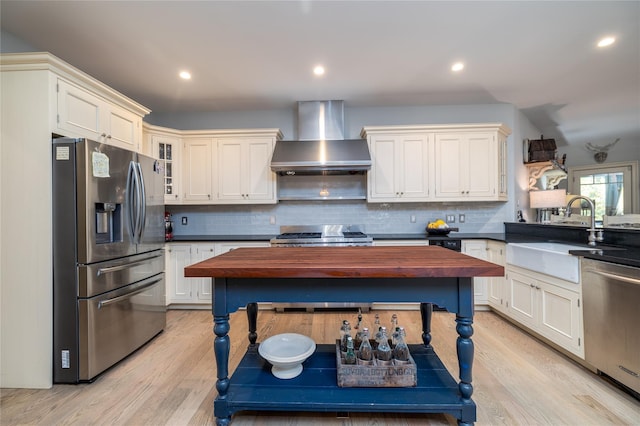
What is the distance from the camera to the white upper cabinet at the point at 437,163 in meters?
3.40

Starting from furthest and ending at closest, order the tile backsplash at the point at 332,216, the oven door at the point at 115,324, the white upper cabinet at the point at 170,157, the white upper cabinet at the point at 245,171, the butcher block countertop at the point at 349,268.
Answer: the tile backsplash at the point at 332,216
the white upper cabinet at the point at 245,171
the white upper cabinet at the point at 170,157
the oven door at the point at 115,324
the butcher block countertop at the point at 349,268

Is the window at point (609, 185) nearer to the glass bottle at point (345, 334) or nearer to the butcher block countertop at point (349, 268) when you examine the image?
the butcher block countertop at point (349, 268)

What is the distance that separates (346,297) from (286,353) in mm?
650

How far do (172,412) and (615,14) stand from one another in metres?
4.23

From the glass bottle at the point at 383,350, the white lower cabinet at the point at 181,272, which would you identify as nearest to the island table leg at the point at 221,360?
the glass bottle at the point at 383,350

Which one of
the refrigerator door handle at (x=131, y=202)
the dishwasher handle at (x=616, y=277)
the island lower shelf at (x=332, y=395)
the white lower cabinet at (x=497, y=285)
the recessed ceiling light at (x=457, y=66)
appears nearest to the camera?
the island lower shelf at (x=332, y=395)

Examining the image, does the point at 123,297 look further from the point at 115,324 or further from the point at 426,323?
the point at 426,323

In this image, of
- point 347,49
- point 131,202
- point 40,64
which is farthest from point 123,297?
point 347,49

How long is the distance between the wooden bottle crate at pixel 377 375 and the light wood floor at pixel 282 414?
23cm

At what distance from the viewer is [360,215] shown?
3.78m

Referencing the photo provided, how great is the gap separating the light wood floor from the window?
14.9 ft

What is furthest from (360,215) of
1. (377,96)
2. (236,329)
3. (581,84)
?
(581,84)

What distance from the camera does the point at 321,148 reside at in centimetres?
339

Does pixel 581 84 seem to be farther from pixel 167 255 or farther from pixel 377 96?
pixel 167 255
